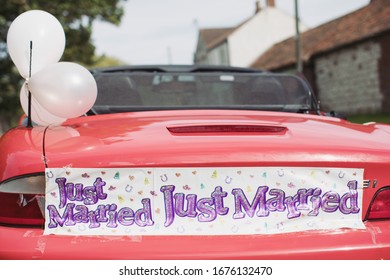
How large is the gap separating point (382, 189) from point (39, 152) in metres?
1.34

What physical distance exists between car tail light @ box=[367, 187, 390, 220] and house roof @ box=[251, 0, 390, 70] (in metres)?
26.3

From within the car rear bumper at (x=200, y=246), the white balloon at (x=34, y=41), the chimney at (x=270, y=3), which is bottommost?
the car rear bumper at (x=200, y=246)

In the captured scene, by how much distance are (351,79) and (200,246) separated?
29993 mm

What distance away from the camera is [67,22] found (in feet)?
79.9

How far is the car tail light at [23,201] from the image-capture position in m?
1.98

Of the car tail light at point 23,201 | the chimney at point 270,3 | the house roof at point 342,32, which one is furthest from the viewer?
the chimney at point 270,3

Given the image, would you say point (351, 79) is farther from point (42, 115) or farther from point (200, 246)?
point (200, 246)

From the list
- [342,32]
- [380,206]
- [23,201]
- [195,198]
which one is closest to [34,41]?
[23,201]

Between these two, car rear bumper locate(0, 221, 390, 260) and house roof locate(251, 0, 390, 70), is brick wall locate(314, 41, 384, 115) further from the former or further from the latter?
car rear bumper locate(0, 221, 390, 260)

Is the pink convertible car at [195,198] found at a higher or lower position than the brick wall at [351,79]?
lower

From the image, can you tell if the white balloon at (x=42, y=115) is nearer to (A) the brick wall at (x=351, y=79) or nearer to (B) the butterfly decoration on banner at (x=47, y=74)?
(B) the butterfly decoration on banner at (x=47, y=74)

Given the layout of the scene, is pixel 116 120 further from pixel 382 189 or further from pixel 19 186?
pixel 382 189

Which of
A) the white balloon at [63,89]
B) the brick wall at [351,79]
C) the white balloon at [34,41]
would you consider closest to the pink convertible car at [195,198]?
the white balloon at [63,89]

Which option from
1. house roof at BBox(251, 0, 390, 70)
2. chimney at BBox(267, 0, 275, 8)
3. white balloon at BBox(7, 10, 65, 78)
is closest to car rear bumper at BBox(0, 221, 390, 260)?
white balloon at BBox(7, 10, 65, 78)
